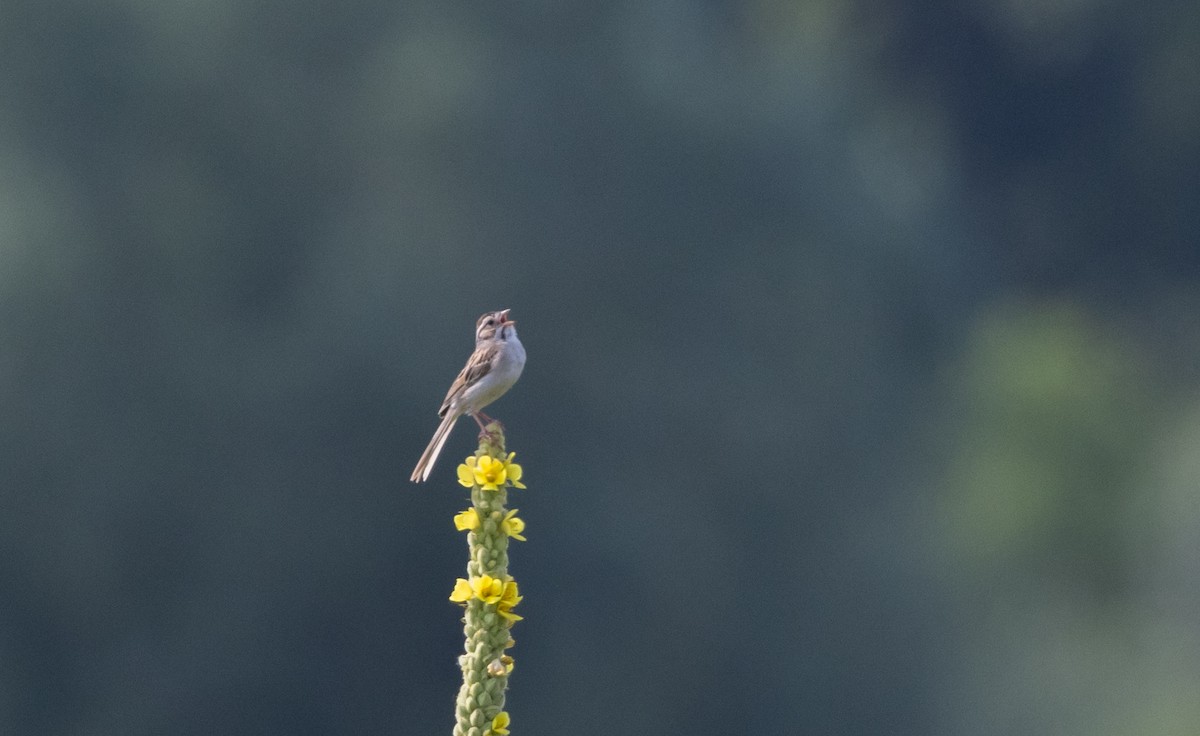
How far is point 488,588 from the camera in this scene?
184 centimetres

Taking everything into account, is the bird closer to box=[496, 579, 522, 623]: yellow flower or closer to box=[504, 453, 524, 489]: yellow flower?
box=[504, 453, 524, 489]: yellow flower

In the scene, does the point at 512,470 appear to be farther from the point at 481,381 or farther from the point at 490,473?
the point at 481,381

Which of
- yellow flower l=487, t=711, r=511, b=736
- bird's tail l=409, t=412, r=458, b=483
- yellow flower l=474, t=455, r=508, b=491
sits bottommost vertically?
yellow flower l=487, t=711, r=511, b=736

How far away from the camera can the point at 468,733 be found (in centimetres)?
178

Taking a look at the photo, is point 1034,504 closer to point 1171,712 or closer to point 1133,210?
point 1171,712

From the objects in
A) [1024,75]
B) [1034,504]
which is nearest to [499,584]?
[1034,504]

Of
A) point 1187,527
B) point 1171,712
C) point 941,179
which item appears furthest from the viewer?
point 941,179

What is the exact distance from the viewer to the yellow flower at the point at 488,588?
183 cm

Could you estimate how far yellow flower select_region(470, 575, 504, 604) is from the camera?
1.83 metres

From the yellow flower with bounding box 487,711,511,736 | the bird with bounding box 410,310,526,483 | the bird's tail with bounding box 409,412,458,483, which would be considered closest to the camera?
the yellow flower with bounding box 487,711,511,736

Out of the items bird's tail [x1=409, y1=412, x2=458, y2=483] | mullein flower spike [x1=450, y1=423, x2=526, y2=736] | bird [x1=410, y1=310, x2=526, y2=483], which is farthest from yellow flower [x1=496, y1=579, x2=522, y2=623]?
bird [x1=410, y1=310, x2=526, y2=483]

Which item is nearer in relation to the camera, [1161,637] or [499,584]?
[499,584]

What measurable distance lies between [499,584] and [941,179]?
1419cm

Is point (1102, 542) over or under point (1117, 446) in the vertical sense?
under
